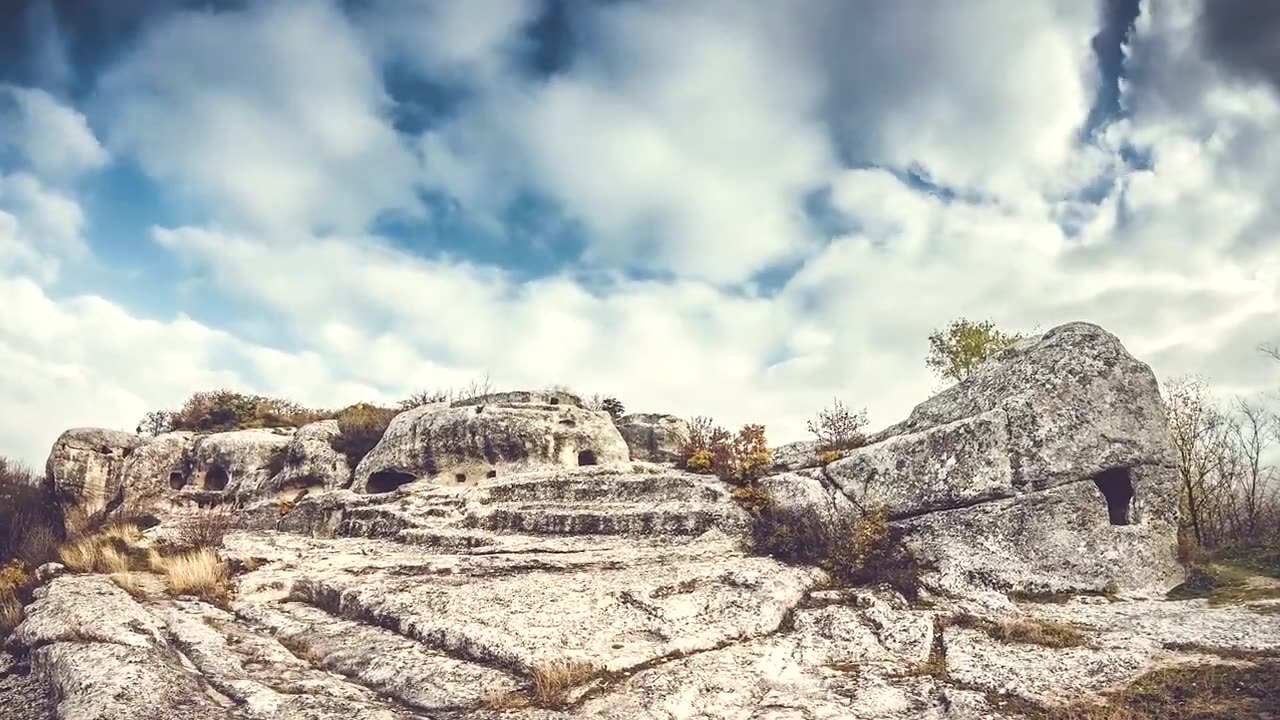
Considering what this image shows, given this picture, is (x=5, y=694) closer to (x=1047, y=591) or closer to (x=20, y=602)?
(x=20, y=602)

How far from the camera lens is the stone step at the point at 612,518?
1416cm

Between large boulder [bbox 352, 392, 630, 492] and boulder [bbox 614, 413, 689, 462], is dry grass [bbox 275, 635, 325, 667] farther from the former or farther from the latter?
boulder [bbox 614, 413, 689, 462]

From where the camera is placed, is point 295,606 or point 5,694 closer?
point 5,694

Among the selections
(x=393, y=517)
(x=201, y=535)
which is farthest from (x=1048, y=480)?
(x=201, y=535)

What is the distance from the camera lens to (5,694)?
7.98 metres

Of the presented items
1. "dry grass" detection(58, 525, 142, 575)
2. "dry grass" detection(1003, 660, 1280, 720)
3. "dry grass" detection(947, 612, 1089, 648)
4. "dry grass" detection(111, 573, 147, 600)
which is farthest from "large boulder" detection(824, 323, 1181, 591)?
"dry grass" detection(58, 525, 142, 575)

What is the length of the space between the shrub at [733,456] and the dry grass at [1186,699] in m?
8.55

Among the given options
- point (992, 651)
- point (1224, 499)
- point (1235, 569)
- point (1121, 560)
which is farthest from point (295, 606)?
point (1224, 499)

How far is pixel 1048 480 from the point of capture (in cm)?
1162

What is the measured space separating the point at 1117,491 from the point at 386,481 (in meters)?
19.2

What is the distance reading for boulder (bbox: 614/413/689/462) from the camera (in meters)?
25.4

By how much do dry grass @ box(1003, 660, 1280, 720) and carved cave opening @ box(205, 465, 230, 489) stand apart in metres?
26.1

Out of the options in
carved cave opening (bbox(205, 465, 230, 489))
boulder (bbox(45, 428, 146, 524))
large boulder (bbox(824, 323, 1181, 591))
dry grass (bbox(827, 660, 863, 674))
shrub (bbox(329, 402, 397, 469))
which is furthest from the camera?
carved cave opening (bbox(205, 465, 230, 489))

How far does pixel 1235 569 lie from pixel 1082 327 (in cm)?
473
